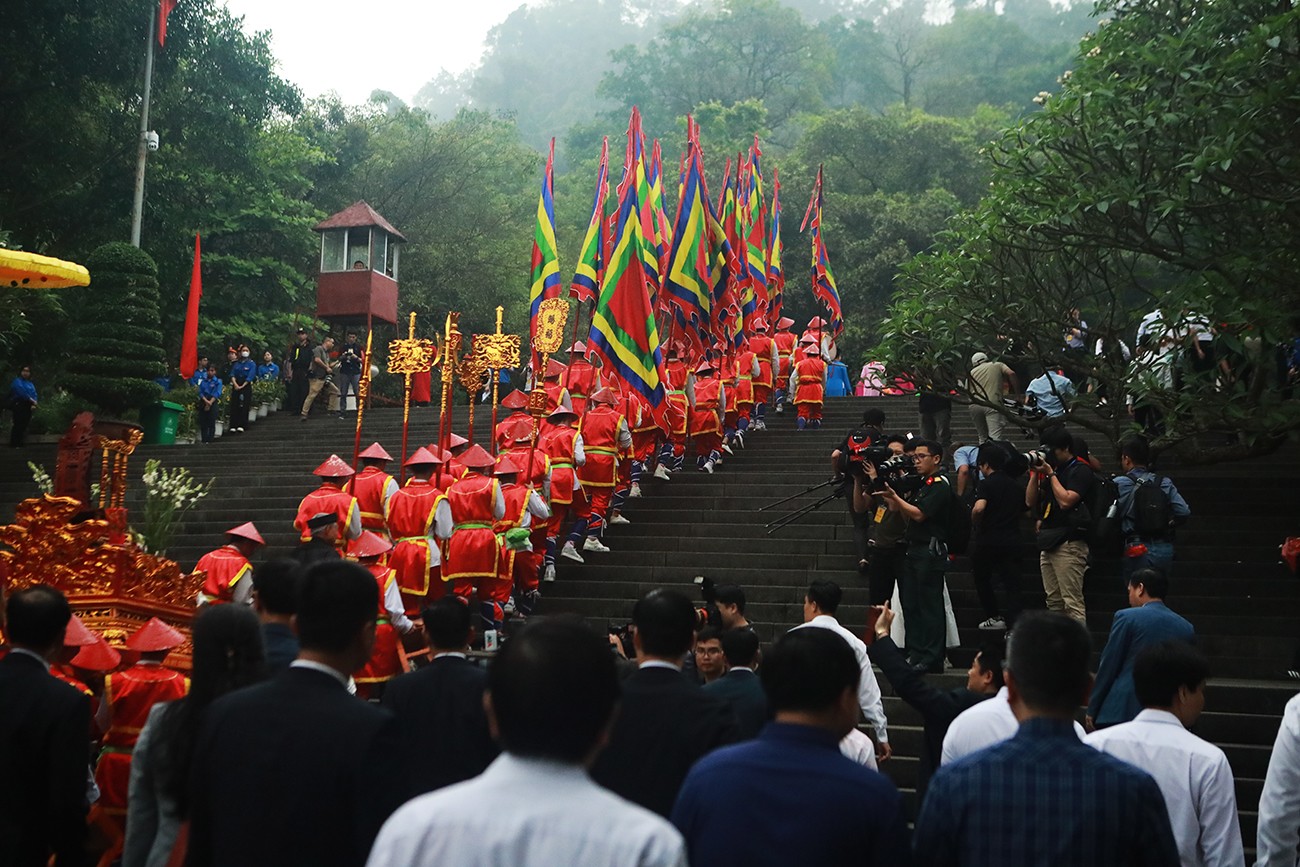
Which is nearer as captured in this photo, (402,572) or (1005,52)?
(402,572)

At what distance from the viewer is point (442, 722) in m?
4.41

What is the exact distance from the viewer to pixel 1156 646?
16.4 ft

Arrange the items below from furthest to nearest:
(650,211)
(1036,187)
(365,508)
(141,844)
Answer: (650,211), (1036,187), (365,508), (141,844)

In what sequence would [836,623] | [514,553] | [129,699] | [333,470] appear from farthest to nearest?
[514,553] → [333,470] → [836,623] → [129,699]

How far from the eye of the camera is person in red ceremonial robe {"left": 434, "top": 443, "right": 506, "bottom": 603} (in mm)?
12242

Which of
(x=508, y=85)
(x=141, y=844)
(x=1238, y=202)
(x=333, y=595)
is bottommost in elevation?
(x=141, y=844)

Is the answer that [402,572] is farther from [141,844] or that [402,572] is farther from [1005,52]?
[1005,52]

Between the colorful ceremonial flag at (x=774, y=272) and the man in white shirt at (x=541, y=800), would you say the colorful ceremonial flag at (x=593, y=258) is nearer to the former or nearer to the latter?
the colorful ceremonial flag at (x=774, y=272)

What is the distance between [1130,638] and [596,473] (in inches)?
310

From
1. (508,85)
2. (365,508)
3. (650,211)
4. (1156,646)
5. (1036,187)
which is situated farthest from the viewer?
(508,85)

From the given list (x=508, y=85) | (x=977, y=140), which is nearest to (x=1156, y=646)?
(x=977, y=140)

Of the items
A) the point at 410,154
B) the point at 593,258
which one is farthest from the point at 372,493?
the point at 410,154

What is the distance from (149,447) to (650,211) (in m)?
9.64

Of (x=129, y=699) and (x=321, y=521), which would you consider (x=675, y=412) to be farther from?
(x=129, y=699)
